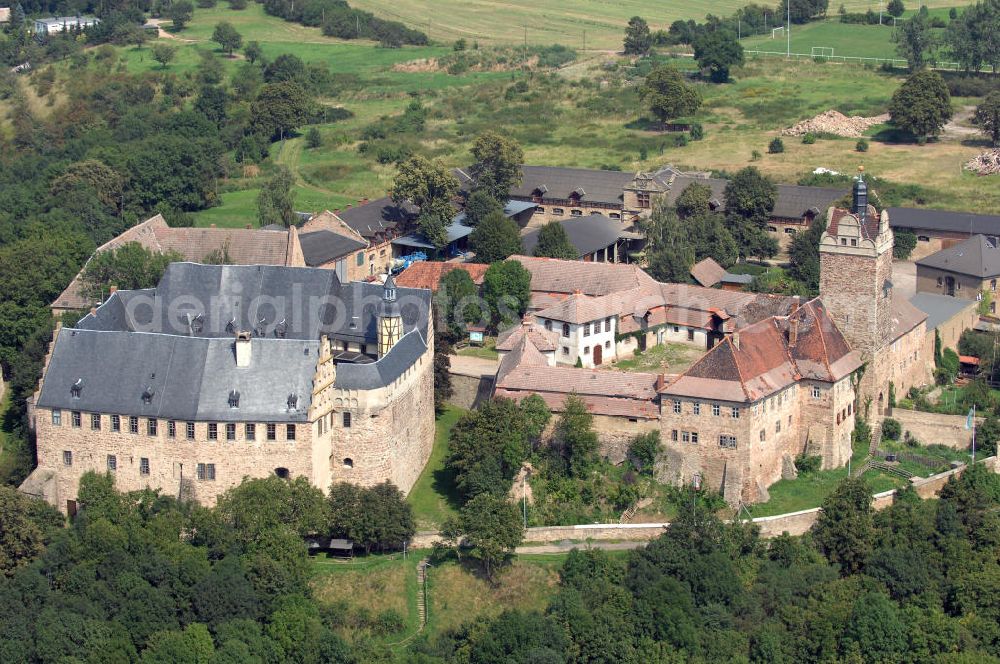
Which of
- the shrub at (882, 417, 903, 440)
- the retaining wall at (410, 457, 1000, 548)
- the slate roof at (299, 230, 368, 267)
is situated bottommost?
the retaining wall at (410, 457, 1000, 548)

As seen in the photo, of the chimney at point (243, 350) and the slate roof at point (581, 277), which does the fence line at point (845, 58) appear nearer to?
the slate roof at point (581, 277)

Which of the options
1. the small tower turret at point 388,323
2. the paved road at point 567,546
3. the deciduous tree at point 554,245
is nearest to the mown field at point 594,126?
the deciduous tree at point 554,245

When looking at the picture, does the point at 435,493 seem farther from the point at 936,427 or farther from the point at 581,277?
the point at 936,427

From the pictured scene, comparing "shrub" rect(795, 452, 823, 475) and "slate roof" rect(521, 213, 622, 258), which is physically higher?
"slate roof" rect(521, 213, 622, 258)

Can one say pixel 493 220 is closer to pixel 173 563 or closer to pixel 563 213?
pixel 563 213

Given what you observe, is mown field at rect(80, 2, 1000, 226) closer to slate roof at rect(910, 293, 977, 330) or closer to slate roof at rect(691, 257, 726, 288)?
slate roof at rect(910, 293, 977, 330)

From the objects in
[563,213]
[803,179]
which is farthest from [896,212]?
[563,213]

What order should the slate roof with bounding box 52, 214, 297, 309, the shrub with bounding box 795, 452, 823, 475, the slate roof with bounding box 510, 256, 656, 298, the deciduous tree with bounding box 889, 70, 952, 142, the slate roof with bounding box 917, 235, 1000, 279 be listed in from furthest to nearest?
the deciduous tree with bounding box 889, 70, 952, 142
the slate roof with bounding box 917, 235, 1000, 279
the slate roof with bounding box 52, 214, 297, 309
the slate roof with bounding box 510, 256, 656, 298
the shrub with bounding box 795, 452, 823, 475

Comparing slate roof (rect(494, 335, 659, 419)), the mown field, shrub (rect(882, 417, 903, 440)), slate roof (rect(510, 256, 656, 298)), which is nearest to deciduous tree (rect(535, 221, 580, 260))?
slate roof (rect(510, 256, 656, 298))
